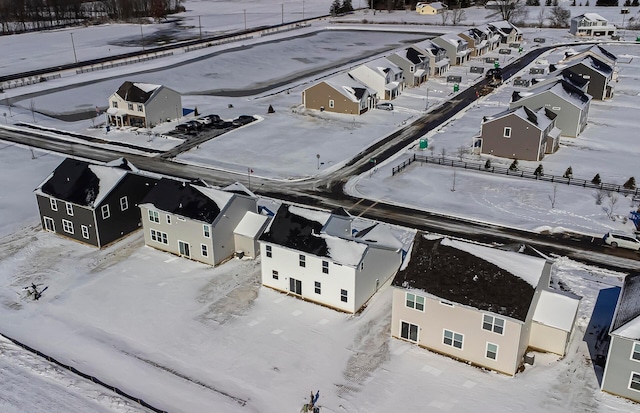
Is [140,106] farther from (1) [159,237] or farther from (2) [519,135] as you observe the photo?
(2) [519,135]

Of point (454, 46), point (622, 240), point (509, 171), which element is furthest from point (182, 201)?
point (454, 46)

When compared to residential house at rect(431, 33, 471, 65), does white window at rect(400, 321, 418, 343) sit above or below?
below

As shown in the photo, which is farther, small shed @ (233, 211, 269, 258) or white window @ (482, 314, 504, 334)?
small shed @ (233, 211, 269, 258)

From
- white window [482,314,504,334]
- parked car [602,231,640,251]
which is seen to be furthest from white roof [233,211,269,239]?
parked car [602,231,640,251]

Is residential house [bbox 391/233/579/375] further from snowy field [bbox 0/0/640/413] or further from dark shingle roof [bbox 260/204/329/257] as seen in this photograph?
dark shingle roof [bbox 260/204/329/257]

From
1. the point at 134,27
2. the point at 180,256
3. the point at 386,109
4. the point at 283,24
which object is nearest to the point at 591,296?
the point at 180,256

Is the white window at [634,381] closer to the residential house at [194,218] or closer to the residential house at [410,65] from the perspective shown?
the residential house at [194,218]
